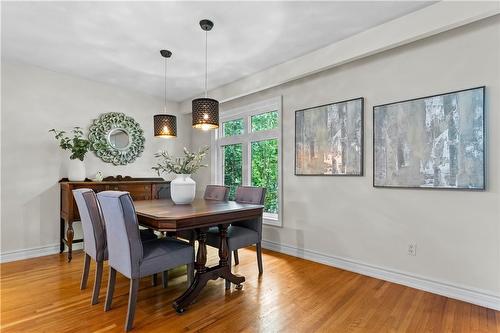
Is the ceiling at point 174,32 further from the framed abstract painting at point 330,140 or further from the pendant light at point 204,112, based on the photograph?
the framed abstract painting at point 330,140

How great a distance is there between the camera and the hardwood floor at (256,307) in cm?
198

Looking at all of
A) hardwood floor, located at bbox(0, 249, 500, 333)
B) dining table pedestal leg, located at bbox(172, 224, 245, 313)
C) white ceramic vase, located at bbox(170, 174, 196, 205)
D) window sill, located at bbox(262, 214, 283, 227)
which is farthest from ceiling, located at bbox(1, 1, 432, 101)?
hardwood floor, located at bbox(0, 249, 500, 333)

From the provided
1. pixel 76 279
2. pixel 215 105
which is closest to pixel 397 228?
pixel 215 105

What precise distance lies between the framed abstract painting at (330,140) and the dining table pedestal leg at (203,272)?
1551 mm

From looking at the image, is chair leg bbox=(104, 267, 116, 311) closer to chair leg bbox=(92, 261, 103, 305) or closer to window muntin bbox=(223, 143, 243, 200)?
chair leg bbox=(92, 261, 103, 305)

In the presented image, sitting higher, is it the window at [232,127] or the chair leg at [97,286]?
the window at [232,127]

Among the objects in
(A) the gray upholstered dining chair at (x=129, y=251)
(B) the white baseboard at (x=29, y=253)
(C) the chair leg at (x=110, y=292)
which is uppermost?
(A) the gray upholstered dining chair at (x=129, y=251)

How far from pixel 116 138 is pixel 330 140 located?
336 cm

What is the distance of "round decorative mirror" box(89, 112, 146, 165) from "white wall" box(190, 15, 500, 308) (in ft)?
8.45

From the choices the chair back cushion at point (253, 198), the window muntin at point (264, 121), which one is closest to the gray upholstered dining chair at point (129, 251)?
the chair back cushion at point (253, 198)

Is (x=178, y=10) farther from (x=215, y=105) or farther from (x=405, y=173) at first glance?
(x=405, y=173)

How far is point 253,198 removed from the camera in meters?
3.11

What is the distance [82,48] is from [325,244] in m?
3.69

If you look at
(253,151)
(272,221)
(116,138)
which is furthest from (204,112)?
(116,138)
